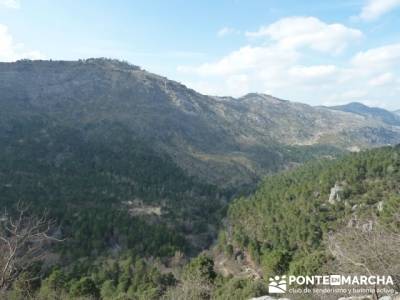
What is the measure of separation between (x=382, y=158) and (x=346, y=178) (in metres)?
17.0

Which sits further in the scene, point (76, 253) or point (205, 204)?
point (205, 204)

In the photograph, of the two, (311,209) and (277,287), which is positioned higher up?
(311,209)

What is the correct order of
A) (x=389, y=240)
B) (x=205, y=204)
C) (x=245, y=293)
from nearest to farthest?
(x=389, y=240) < (x=245, y=293) < (x=205, y=204)

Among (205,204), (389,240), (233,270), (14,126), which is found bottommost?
(233,270)

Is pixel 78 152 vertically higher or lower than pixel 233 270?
higher

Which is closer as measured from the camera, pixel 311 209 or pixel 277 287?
pixel 277 287

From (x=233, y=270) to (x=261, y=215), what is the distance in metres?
21.7

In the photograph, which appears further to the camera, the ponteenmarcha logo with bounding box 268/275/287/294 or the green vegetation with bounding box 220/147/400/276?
the green vegetation with bounding box 220/147/400/276

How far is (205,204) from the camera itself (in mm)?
139125

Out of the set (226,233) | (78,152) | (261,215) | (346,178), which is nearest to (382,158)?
(346,178)

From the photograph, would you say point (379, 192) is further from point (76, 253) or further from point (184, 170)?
point (184, 170)

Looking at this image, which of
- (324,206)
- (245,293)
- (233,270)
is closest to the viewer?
(245,293)

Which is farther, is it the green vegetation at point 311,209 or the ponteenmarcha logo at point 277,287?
the green vegetation at point 311,209

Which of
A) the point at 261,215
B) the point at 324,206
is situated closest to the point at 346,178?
the point at 324,206
